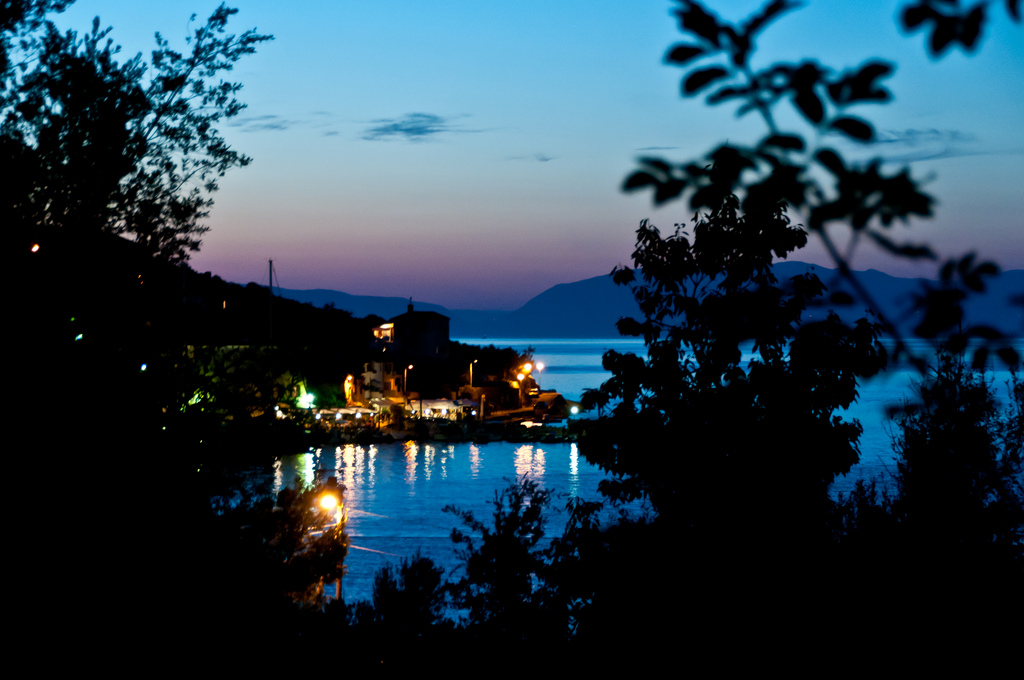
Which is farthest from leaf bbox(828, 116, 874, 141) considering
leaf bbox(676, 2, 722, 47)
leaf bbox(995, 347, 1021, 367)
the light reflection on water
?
the light reflection on water

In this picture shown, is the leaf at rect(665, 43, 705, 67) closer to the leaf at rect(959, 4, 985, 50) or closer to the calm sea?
the leaf at rect(959, 4, 985, 50)

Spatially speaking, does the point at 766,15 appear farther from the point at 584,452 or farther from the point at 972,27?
the point at 584,452

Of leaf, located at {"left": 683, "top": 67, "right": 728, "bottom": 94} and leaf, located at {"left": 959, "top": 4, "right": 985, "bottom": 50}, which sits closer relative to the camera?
leaf, located at {"left": 959, "top": 4, "right": 985, "bottom": 50}

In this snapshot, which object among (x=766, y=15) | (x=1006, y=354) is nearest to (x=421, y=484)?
(x=1006, y=354)

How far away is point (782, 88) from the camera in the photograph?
1.88 meters

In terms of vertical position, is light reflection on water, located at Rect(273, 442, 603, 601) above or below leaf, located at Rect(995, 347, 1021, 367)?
below

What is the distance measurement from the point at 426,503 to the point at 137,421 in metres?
30.0

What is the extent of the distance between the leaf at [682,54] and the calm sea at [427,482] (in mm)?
20579

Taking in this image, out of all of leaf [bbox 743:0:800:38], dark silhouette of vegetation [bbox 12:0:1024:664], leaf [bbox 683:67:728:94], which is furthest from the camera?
dark silhouette of vegetation [bbox 12:0:1024:664]

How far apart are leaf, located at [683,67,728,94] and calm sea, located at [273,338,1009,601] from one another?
20565 millimetres

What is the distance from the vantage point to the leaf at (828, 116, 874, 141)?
1779 millimetres

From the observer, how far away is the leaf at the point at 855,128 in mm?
1779

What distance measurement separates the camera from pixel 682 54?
1.86 meters

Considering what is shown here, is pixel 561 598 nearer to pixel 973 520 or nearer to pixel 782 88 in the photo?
pixel 973 520
